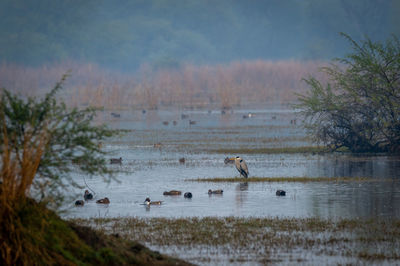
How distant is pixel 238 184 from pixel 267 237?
9.35 meters

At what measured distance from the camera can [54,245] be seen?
388 inches

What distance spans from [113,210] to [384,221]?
6.24 m

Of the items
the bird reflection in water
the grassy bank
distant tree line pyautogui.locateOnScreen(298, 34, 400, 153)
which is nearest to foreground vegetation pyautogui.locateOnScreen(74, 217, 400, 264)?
the grassy bank

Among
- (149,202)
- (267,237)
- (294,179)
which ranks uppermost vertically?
(294,179)

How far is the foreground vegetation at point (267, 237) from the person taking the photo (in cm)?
1200

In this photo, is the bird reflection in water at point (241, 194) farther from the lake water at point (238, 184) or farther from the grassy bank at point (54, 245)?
the grassy bank at point (54, 245)

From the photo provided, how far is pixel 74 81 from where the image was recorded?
119250 mm

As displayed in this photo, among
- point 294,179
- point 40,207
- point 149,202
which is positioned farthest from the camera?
point 294,179

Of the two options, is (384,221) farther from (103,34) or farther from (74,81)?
(103,34)

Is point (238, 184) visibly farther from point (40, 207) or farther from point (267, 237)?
point (40, 207)

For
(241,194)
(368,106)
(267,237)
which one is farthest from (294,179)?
(368,106)

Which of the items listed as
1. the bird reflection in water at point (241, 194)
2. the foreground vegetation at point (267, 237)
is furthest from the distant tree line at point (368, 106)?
the foreground vegetation at point (267, 237)

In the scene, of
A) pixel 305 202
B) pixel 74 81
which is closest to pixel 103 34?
pixel 74 81

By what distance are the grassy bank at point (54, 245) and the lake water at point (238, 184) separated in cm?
72
